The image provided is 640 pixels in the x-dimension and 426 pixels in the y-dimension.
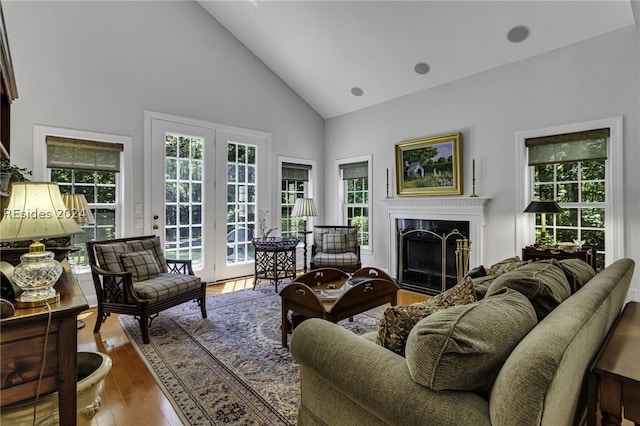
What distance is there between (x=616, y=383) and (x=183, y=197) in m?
4.77

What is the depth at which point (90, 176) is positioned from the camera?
4.05m

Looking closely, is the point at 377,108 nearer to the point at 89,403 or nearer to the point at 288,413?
the point at 288,413

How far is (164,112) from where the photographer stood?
4543 mm

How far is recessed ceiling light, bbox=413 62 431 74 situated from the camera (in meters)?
4.48

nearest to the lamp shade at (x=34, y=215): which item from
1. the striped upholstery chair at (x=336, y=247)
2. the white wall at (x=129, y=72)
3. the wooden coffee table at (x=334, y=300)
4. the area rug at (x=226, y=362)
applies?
the area rug at (x=226, y=362)

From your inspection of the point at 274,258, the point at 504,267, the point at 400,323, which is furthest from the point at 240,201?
the point at 400,323

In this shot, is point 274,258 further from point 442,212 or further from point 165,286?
point 442,212

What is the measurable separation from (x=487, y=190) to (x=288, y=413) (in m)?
3.61

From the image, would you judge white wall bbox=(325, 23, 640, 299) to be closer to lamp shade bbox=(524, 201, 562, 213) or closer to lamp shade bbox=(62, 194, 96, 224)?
lamp shade bbox=(524, 201, 562, 213)

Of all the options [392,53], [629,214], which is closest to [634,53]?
[629,214]

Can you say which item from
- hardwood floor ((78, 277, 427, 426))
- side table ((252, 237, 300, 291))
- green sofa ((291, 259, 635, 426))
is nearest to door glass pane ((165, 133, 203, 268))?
side table ((252, 237, 300, 291))

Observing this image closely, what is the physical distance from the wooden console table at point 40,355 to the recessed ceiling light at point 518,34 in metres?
4.54

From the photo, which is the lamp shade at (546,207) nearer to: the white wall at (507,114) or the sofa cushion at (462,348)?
the white wall at (507,114)

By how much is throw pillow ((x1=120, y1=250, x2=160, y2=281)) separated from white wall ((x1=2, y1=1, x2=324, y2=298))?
108 cm
